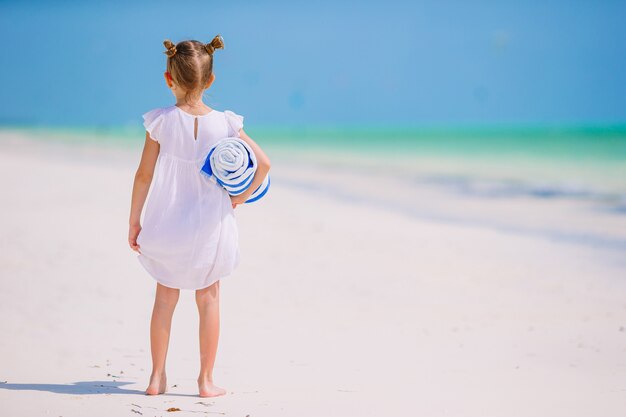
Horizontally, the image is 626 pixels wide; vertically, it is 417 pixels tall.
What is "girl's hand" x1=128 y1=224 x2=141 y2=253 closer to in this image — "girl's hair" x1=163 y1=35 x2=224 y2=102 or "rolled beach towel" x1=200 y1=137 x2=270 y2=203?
"rolled beach towel" x1=200 y1=137 x2=270 y2=203

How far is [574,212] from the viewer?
1098 cm

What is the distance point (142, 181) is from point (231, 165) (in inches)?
16.4

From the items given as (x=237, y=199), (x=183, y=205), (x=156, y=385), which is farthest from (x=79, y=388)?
(x=237, y=199)

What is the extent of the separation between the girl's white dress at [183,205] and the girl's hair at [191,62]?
121mm

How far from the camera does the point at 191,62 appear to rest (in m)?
2.93

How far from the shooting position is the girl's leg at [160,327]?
3.12 metres

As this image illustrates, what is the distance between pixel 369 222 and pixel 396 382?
5141 mm

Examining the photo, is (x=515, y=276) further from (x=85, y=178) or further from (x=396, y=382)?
(x=85, y=178)

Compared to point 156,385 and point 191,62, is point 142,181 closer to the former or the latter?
point 191,62

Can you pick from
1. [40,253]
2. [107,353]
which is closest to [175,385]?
[107,353]

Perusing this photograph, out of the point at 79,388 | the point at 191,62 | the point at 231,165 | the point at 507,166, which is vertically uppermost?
the point at 507,166

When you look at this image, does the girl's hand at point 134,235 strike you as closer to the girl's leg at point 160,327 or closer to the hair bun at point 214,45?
the girl's leg at point 160,327

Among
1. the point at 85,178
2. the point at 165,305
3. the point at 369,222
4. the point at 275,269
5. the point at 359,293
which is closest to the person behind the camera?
the point at 165,305

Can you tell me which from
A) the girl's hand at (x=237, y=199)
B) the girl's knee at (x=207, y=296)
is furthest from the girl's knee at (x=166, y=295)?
the girl's hand at (x=237, y=199)
